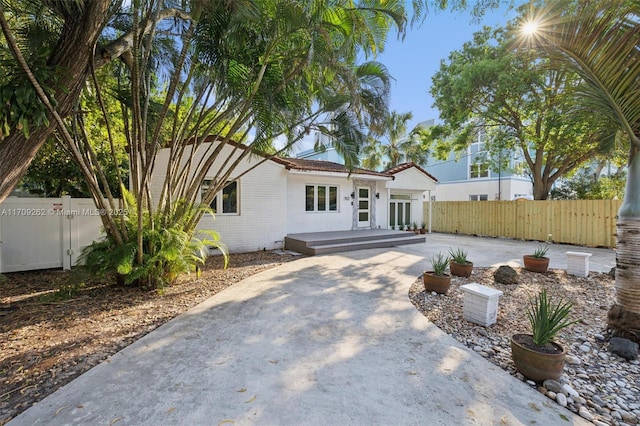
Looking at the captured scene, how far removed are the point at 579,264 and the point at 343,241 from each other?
21.9ft

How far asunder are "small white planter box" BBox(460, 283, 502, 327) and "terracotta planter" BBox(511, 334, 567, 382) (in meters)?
1.10

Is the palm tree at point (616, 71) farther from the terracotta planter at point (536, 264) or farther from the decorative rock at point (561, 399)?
the terracotta planter at point (536, 264)

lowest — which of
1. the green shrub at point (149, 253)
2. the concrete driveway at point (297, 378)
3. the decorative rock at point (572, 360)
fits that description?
the decorative rock at point (572, 360)

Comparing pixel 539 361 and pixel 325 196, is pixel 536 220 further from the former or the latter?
pixel 539 361

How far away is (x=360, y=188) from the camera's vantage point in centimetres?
1381

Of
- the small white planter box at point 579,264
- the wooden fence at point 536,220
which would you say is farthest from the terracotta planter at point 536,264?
the wooden fence at point 536,220

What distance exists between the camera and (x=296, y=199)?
38.5 feet

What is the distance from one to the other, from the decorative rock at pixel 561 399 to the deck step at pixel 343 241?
716cm

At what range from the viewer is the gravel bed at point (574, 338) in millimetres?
2598

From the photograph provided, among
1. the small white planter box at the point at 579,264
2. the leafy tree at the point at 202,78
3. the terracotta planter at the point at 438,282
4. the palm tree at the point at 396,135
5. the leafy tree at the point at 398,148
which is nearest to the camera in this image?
the leafy tree at the point at 202,78

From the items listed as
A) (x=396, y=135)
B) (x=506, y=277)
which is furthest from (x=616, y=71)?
(x=396, y=135)

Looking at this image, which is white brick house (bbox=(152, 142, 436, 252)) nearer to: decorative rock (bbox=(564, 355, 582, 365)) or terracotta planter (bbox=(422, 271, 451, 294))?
terracotta planter (bbox=(422, 271, 451, 294))

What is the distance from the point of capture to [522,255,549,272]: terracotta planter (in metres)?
7.12

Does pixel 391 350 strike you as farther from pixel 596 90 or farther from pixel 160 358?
pixel 596 90
